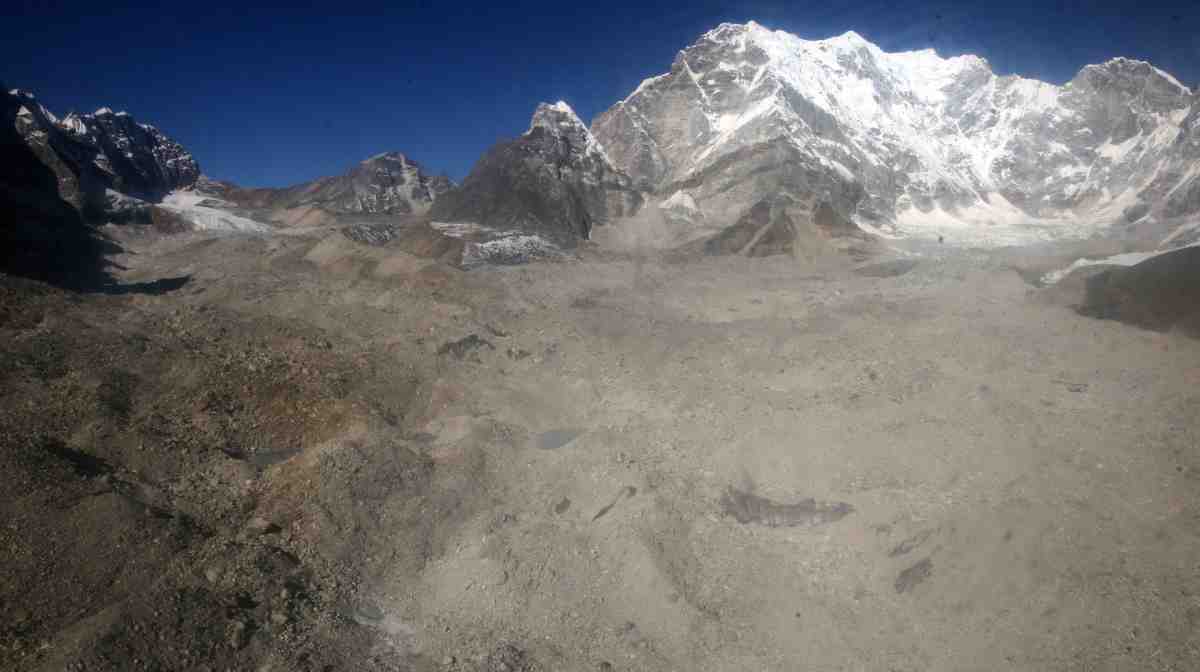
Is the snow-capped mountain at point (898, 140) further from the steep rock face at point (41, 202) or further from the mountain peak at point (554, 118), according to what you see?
the steep rock face at point (41, 202)

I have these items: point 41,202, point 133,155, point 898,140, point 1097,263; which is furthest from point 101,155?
point 898,140

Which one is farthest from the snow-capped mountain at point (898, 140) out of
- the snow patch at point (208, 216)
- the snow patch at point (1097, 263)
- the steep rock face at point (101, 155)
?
the steep rock face at point (101, 155)

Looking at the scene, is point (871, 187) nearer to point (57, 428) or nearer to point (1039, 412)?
point (1039, 412)

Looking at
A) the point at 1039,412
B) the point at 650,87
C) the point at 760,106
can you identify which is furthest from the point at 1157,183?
the point at 1039,412

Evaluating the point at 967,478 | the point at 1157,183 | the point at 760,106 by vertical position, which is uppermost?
the point at 760,106

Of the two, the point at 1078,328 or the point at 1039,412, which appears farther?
the point at 1078,328

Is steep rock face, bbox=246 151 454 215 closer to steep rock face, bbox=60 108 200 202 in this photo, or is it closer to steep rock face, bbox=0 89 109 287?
steep rock face, bbox=60 108 200 202
